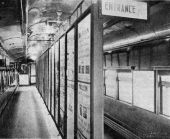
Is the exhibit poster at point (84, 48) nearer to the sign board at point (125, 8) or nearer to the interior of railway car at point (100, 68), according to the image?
the interior of railway car at point (100, 68)

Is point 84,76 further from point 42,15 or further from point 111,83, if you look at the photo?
Result: point 111,83

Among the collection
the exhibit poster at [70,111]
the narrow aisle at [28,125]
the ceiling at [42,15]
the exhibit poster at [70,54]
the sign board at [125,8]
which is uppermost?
the ceiling at [42,15]

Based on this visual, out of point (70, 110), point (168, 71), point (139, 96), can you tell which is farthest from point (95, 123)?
point (139, 96)

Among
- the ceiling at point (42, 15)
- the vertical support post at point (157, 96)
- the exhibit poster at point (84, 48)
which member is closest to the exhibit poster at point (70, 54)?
the exhibit poster at point (84, 48)

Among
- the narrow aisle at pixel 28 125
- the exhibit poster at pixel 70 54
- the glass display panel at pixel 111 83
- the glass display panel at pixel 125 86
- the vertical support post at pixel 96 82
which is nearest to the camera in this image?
the vertical support post at pixel 96 82

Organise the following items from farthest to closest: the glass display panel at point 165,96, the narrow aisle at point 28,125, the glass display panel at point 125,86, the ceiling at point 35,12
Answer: the glass display panel at point 125,86
the narrow aisle at point 28,125
the glass display panel at point 165,96
the ceiling at point 35,12

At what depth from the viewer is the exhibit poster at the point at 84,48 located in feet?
7.95

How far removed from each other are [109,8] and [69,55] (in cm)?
143

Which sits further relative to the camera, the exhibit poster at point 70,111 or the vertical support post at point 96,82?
the exhibit poster at point 70,111

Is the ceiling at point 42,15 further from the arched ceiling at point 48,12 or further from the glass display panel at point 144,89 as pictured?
the glass display panel at point 144,89

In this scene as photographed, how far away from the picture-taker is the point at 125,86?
655 centimetres

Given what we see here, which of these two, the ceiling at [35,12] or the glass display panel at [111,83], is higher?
the ceiling at [35,12]

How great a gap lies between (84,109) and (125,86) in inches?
163

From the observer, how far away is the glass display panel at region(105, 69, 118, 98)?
7.30m
